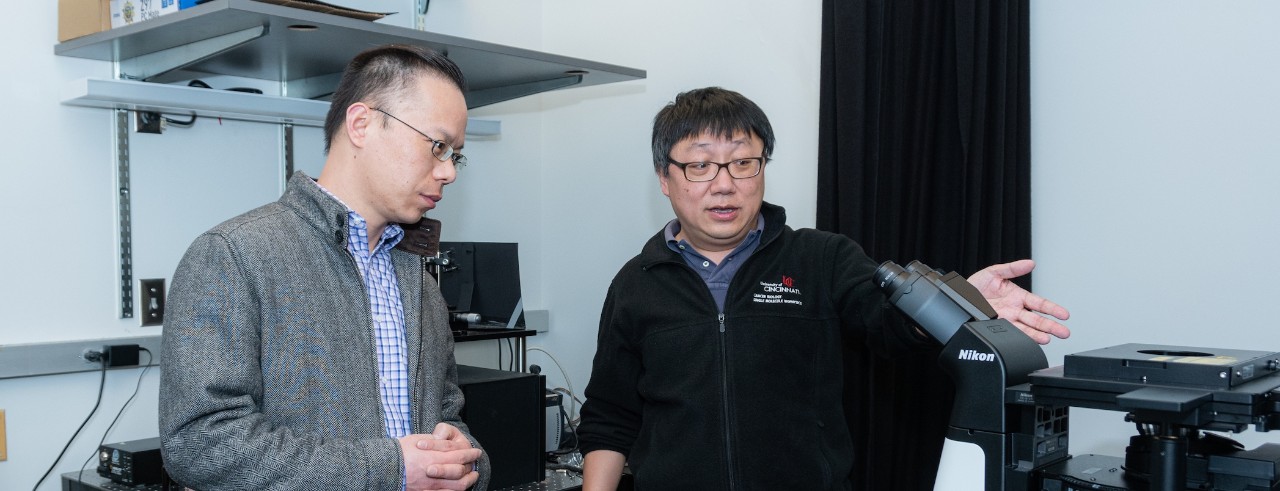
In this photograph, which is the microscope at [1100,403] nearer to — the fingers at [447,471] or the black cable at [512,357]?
the fingers at [447,471]

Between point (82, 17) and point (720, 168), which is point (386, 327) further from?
point (82, 17)

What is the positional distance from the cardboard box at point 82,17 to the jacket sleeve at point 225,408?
114 centimetres

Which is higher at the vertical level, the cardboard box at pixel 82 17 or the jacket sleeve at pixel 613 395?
the cardboard box at pixel 82 17

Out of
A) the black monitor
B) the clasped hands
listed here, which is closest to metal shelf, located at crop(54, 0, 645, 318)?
the black monitor

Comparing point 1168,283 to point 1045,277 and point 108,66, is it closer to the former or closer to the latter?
point 1045,277

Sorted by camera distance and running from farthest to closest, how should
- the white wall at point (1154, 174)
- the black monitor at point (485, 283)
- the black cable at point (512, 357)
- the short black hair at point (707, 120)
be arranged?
1. the black cable at point (512, 357)
2. the black monitor at point (485, 283)
3. the white wall at point (1154, 174)
4. the short black hair at point (707, 120)

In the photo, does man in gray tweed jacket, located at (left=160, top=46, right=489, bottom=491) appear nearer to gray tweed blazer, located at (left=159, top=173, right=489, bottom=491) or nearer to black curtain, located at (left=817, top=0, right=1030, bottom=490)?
gray tweed blazer, located at (left=159, top=173, right=489, bottom=491)

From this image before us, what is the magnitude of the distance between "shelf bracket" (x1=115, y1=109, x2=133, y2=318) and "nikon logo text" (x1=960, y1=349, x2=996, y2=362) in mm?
1952

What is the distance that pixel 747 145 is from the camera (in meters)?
1.68

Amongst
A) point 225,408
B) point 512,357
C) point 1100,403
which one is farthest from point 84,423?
point 1100,403

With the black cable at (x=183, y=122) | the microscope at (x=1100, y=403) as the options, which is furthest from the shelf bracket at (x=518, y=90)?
the microscope at (x=1100, y=403)

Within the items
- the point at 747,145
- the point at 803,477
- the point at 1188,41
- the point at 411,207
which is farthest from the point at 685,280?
the point at 1188,41

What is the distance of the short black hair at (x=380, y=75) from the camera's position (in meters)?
1.37

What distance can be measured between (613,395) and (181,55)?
1170mm
